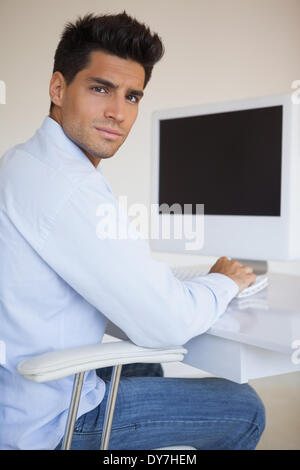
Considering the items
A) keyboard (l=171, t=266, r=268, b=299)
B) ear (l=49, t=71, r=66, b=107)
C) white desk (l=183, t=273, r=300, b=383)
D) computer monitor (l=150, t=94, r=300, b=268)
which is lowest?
white desk (l=183, t=273, r=300, b=383)

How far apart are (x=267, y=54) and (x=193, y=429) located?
4025mm

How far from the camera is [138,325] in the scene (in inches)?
46.3

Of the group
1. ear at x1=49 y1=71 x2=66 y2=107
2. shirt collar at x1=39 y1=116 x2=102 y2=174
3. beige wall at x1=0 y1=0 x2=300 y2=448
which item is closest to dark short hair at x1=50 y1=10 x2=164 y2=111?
ear at x1=49 y1=71 x2=66 y2=107

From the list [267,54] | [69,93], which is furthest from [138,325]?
[267,54]

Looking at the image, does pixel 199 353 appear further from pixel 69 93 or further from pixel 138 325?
pixel 69 93

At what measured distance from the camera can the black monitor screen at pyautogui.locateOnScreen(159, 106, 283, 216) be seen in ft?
5.96

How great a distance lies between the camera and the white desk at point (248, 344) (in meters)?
1.17

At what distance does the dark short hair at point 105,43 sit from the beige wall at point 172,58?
80.7 inches

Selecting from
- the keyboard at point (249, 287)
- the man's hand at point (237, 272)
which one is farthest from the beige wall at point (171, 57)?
the man's hand at point (237, 272)

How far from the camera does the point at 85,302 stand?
1.25 meters

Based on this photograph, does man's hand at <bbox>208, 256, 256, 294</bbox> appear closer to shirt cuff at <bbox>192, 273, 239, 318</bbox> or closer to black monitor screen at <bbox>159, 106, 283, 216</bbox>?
shirt cuff at <bbox>192, 273, 239, 318</bbox>

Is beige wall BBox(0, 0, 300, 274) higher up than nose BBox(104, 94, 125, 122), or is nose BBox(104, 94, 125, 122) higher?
beige wall BBox(0, 0, 300, 274)

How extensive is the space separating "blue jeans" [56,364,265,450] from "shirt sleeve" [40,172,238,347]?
0.69 feet

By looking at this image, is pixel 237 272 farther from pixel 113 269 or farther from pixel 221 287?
pixel 113 269
